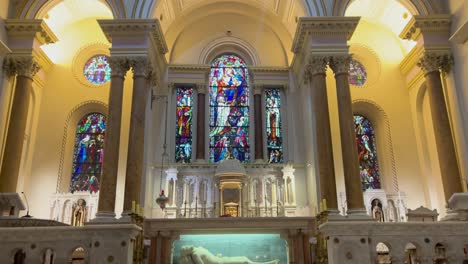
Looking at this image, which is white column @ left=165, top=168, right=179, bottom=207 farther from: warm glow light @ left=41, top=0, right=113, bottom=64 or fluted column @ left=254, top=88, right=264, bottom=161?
warm glow light @ left=41, top=0, right=113, bottom=64

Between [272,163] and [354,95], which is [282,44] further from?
[272,163]

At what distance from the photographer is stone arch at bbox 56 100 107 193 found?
58.4 ft

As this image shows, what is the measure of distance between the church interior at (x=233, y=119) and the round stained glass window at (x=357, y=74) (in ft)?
0.21

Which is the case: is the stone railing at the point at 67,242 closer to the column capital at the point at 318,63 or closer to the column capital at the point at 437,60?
the column capital at the point at 318,63

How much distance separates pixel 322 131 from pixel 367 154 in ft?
17.1

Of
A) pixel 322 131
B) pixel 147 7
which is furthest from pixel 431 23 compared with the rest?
pixel 147 7

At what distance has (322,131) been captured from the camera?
14.8 meters

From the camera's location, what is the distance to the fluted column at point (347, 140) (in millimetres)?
13836

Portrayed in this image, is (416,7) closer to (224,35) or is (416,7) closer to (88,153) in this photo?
(224,35)

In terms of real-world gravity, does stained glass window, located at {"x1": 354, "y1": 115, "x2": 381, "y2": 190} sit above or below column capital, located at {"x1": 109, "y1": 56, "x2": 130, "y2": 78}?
below

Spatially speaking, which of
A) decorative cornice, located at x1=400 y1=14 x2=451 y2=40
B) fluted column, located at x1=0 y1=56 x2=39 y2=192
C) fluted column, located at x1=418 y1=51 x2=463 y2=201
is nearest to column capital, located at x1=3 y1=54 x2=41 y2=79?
fluted column, located at x1=0 y1=56 x2=39 y2=192

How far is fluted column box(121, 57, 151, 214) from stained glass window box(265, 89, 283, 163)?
19.9 feet

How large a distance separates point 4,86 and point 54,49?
453 centimetres

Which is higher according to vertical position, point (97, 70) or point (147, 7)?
point (147, 7)
